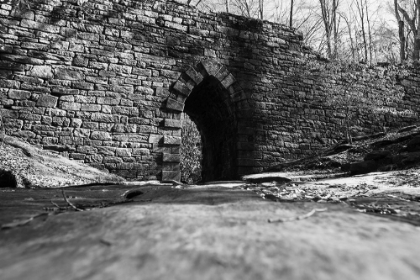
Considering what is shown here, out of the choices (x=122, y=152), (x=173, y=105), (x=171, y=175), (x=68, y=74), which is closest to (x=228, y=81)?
(x=173, y=105)

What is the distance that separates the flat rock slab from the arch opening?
554 centimetres

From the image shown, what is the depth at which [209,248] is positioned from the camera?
0.67 metres

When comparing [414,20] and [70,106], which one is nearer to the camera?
[70,106]

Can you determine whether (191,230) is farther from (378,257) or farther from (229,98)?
(229,98)

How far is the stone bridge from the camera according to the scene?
5.34 meters

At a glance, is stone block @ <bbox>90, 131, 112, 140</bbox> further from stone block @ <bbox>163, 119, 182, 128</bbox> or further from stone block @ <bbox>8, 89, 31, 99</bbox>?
stone block @ <bbox>8, 89, 31, 99</bbox>

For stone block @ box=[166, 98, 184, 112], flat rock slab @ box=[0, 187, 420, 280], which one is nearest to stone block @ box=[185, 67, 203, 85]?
stone block @ box=[166, 98, 184, 112]

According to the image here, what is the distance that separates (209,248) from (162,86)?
5716 mm

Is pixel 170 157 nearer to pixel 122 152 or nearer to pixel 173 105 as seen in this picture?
pixel 122 152

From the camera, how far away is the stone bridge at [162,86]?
5.34m

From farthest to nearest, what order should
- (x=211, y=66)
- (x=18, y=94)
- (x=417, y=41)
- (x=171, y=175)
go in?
(x=417, y=41) → (x=211, y=66) → (x=171, y=175) → (x=18, y=94)

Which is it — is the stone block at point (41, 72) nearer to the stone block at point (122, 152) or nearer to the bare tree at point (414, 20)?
the stone block at point (122, 152)

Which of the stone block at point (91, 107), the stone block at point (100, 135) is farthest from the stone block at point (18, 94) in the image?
the stone block at point (100, 135)

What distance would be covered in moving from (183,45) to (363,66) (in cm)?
505
